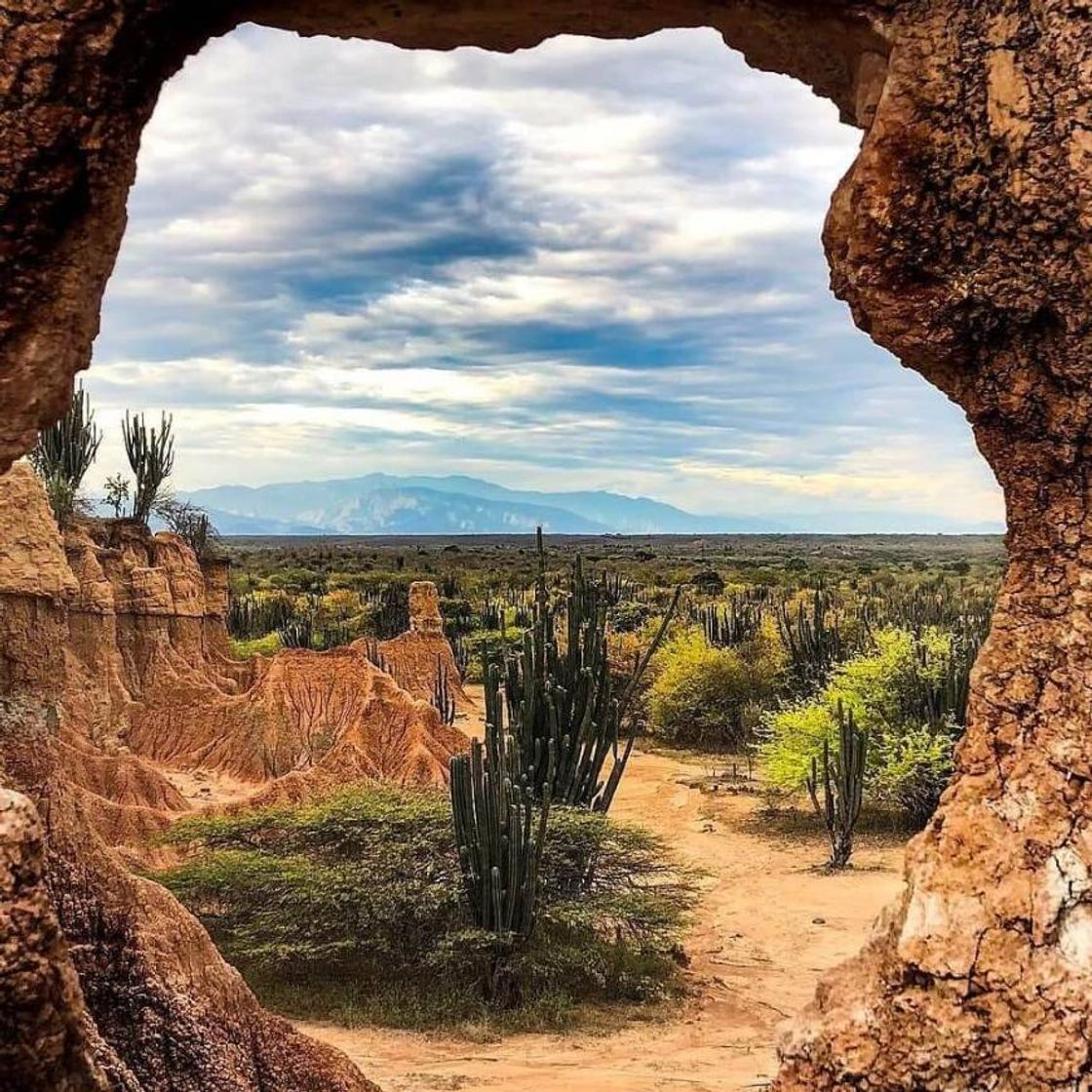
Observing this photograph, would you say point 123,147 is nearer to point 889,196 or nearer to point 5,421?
point 5,421

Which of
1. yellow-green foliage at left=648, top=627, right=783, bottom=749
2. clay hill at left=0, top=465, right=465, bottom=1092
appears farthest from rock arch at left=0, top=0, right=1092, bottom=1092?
yellow-green foliage at left=648, top=627, right=783, bottom=749

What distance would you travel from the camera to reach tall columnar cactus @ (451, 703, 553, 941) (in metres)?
11.9

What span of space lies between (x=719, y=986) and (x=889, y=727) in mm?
8857

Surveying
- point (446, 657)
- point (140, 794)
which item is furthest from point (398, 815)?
point (446, 657)

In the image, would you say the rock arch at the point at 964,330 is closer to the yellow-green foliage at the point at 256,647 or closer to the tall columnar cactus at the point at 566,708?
the tall columnar cactus at the point at 566,708

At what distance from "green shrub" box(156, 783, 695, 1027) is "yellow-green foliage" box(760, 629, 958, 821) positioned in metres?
6.64

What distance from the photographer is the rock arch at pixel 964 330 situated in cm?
384

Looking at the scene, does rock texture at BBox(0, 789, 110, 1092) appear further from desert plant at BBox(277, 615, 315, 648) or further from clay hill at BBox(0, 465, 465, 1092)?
desert plant at BBox(277, 615, 315, 648)

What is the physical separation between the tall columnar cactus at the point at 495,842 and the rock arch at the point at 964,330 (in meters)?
7.80

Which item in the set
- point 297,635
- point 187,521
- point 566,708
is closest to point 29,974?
point 566,708

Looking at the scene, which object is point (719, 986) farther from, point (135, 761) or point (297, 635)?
point (297, 635)

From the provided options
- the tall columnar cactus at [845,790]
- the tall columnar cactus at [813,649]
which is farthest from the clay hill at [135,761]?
the tall columnar cactus at [813,649]

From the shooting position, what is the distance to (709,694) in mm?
29219

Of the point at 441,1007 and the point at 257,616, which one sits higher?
the point at 257,616
